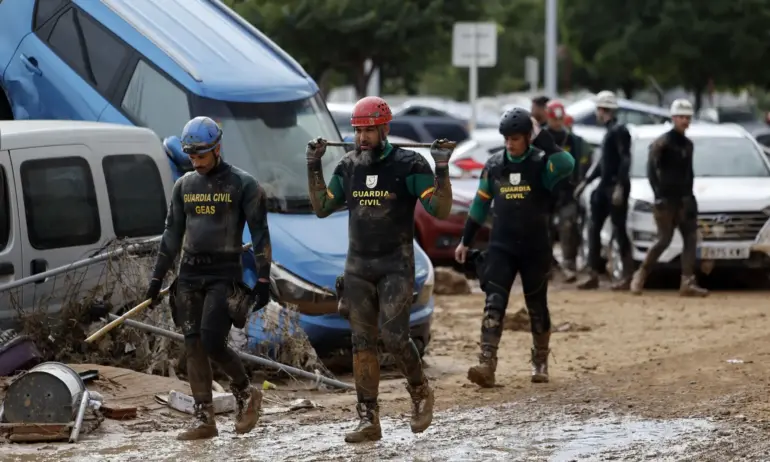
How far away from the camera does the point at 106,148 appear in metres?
11.5

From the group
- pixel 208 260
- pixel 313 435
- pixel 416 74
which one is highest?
pixel 416 74

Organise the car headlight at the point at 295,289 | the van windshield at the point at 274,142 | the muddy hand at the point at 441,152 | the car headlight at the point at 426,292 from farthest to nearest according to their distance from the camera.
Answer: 1. the van windshield at the point at 274,142
2. the car headlight at the point at 426,292
3. the car headlight at the point at 295,289
4. the muddy hand at the point at 441,152

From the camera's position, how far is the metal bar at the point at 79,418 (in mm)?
9180

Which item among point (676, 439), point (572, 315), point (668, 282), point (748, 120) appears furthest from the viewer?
point (748, 120)

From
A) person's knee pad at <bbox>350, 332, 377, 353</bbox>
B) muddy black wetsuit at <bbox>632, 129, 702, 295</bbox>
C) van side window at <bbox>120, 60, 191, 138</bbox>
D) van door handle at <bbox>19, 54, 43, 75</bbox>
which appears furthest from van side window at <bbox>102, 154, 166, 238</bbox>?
muddy black wetsuit at <bbox>632, 129, 702, 295</bbox>

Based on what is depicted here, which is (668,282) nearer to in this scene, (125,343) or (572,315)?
(572,315)

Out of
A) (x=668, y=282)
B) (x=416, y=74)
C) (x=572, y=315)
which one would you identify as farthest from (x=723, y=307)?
(x=416, y=74)

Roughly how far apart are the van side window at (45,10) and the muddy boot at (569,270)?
703 centimetres

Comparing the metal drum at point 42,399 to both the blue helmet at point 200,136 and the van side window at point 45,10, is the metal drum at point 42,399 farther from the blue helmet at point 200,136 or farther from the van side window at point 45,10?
the van side window at point 45,10

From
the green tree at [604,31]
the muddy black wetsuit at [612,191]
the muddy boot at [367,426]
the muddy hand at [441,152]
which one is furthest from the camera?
the green tree at [604,31]

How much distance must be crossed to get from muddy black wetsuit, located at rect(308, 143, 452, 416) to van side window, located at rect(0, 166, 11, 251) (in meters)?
2.34

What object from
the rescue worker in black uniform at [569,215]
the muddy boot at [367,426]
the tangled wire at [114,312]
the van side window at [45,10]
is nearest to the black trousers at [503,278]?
the tangled wire at [114,312]

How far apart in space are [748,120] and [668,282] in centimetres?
2669

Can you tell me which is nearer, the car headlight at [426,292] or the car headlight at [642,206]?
the car headlight at [426,292]
